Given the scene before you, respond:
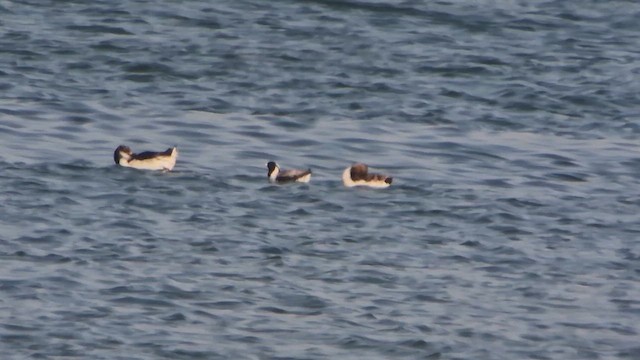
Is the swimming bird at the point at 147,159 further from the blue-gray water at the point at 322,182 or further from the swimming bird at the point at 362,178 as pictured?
the swimming bird at the point at 362,178

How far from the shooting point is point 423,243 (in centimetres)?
1716

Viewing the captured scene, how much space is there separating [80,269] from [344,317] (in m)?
2.62

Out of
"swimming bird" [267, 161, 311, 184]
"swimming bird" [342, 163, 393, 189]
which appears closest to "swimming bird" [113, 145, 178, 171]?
"swimming bird" [267, 161, 311, 184]

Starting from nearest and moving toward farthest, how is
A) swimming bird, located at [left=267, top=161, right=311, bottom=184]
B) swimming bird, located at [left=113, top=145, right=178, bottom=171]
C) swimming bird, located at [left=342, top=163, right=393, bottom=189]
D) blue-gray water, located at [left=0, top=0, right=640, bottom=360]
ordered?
blue-gray water, located at [left=0, top=0, right=640, bottom=360]
swimming bird, located at [left=342, top=163, right=393, bottom=189]
swimming bird, located at [left=267, top=161, right=311, bottom=184]
swimming bird, located at [left=113, top=145, right=178, bottom=171]

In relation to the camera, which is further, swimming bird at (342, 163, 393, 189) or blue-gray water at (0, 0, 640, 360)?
swimming bird at (342, 163, 393, 189)

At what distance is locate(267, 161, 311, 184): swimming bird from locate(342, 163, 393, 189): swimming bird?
467mm

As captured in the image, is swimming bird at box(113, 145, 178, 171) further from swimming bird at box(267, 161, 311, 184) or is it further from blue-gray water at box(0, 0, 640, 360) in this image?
swimming bird at box(267, 161, 311, 184)

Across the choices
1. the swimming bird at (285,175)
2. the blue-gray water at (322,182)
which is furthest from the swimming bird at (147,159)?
the swimming bird at (285,175)

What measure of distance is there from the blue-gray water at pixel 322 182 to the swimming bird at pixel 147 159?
0.60 ft

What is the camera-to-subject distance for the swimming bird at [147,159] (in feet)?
64.9

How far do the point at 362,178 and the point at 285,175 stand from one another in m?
0.89

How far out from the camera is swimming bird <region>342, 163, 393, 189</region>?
63.1 feet

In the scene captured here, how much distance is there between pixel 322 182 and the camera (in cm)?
2017

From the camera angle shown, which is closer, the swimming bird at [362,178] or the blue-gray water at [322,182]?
the blue-gray water at [322,182]
